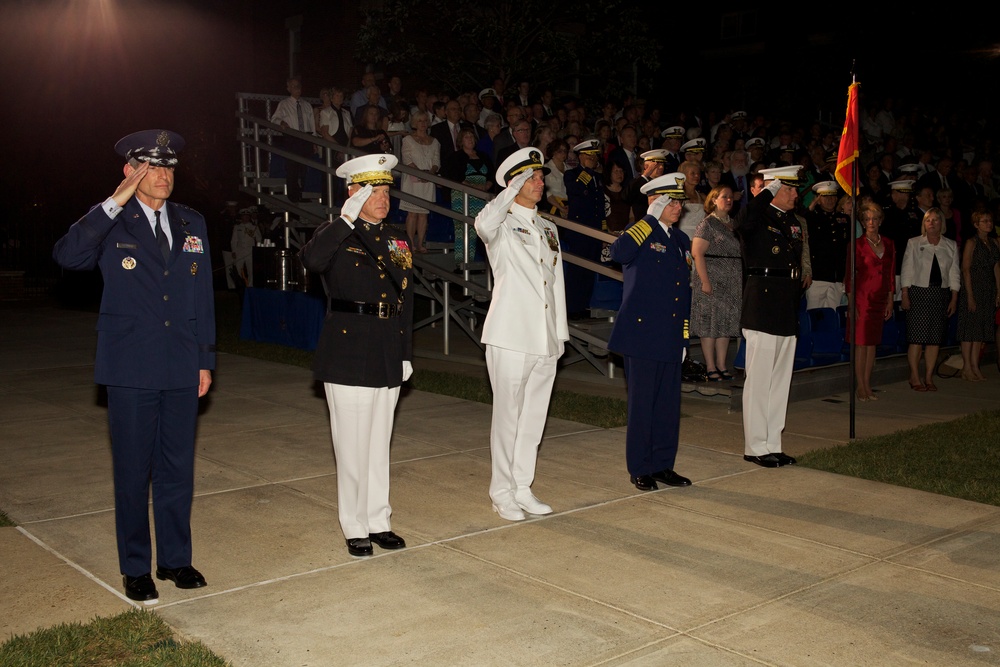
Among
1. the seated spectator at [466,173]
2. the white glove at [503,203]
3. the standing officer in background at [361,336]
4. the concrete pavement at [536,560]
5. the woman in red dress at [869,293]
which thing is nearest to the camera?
the concrete pavement at [536,560]

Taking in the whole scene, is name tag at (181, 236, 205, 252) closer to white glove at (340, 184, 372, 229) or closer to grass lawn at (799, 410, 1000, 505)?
white glove at (340, 184, 372, 229)

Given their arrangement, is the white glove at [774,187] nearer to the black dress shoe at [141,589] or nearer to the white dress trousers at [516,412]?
the white dress trousers at [516,412]

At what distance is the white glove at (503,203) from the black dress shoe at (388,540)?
73.0 inches

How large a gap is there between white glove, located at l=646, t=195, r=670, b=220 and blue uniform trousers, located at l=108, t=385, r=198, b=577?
10.9 ft

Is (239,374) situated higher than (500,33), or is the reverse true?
(500,33)

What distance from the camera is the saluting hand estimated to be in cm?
463

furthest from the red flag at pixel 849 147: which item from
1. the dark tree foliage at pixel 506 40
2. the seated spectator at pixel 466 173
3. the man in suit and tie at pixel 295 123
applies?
the dark tree foliage at pixel 506 40

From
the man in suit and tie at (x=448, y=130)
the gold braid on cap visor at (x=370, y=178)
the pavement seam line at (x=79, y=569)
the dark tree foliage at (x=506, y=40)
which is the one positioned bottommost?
the pavement seam line at (x=79, y=569)

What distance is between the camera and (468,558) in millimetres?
5613

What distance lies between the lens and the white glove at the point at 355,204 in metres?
5.52

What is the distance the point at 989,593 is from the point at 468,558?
2.54 metres

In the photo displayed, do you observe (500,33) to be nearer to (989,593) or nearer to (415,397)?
(415,397)

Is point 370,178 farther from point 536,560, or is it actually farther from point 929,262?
point 929,262

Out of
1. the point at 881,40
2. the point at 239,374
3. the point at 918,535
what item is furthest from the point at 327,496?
the point at 881,40
